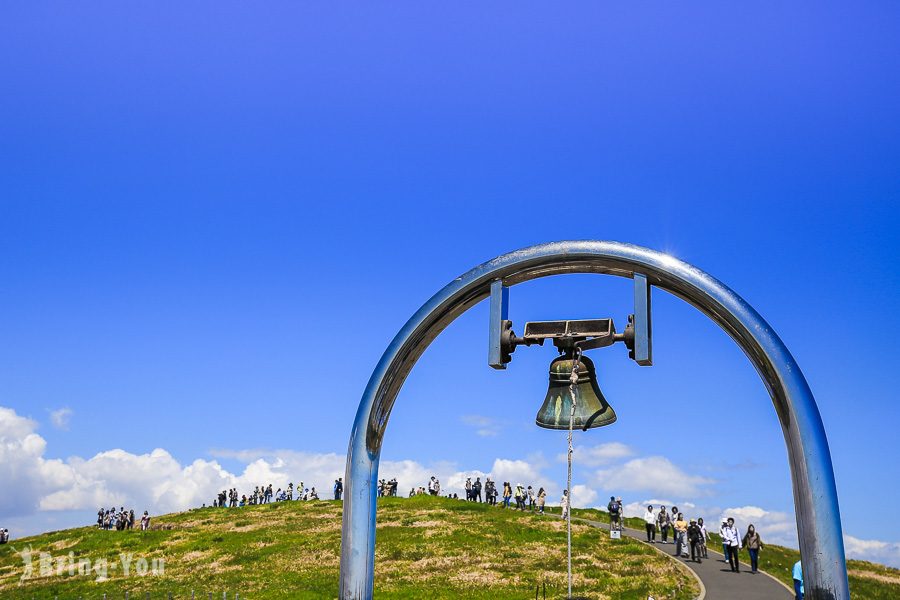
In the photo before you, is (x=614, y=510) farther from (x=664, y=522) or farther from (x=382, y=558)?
(x=382, y=558)

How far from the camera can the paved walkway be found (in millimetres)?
22825

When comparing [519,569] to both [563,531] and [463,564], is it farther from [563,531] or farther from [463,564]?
[563,531]

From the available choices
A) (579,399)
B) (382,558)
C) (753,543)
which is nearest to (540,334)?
(579,399)

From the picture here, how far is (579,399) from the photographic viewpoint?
230 inches

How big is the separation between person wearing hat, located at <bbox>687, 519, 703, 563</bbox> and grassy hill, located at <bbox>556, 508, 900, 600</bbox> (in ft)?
6.91

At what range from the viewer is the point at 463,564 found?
2981 cm

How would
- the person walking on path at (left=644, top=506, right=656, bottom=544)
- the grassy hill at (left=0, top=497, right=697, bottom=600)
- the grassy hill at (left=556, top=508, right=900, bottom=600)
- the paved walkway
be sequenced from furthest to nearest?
1. the person walking on path at (left=644, top=506, right=656, bottom=544)
2. the grassy hill at (left=0, top=497, right=697, bottom=600)
3. the grassy hill at (left=556, top=508, right=900, bottom=600)
4. the paved walkway

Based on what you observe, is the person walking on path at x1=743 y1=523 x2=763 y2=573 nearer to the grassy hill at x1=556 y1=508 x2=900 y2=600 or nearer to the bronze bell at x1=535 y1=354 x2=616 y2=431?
the grassy hill at x1=556 y1=508 x2=900 y2=600

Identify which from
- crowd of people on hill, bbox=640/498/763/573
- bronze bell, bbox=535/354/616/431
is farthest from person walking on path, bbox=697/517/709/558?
bronze bell, bbox=535/354/616/431

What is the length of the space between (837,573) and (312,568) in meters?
29.5

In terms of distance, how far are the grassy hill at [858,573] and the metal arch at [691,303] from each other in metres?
23.4

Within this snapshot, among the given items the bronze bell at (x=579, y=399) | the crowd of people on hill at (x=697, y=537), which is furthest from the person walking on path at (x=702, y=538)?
the bronze bell at (x=579, y=399)

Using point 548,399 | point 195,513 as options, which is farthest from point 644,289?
point 195,513

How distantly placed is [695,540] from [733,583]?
4378 mm
